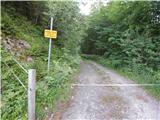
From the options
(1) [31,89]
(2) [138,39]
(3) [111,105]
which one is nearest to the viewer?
(1) [31,89]

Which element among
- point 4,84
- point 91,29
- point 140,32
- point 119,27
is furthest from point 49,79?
point 91,29

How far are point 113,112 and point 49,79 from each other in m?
2.09

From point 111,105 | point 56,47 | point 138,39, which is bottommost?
point 111,105

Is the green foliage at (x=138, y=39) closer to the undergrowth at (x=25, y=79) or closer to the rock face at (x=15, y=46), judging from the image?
the undergrowth at (x=25, y=79)

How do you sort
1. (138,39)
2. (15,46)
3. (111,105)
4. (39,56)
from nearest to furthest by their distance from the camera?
1. (111,105)
2. (15,46)
3. (39,56)
4. (138,39)

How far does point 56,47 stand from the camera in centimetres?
946

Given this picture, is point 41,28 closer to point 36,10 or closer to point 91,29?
point 36,10

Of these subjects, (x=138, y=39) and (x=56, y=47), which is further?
(x=138, y=39)

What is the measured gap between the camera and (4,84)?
503cm

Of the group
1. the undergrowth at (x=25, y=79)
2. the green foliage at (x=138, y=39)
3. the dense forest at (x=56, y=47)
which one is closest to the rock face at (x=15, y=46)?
the dense forest at (x=56, y=47)

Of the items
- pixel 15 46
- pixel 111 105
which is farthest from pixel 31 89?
pixel 15 46

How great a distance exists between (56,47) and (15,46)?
126 inches

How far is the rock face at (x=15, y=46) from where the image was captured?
20.1ft

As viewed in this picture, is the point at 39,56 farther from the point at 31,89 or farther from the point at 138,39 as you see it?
the point at 138,39
